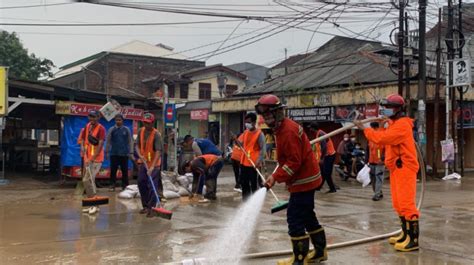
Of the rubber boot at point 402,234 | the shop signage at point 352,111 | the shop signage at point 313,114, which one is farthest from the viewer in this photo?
the shop signage at point 313,114

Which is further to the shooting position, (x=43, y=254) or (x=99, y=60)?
(x=99, y=60)

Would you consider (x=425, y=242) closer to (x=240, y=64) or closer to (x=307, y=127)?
(x=307, y=127)

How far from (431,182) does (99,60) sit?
115 feet

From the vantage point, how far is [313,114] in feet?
81.0

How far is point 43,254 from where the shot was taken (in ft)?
19.9

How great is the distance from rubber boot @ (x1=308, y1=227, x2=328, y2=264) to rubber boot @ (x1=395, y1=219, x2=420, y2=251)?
1.22 m

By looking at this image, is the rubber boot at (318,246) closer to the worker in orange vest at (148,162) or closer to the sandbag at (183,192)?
the worker in orange vest at (148,162)

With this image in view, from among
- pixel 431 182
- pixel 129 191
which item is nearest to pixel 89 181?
pixel 129 191

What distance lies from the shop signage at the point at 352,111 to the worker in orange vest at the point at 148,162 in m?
13.4

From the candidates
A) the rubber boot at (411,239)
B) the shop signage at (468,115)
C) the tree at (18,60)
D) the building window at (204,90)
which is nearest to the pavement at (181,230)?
the rubber boot at (411,239)

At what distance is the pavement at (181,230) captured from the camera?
6020mm

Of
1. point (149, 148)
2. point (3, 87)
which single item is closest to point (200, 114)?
point (3, 87)

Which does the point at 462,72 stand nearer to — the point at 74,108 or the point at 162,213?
the point at 74,108

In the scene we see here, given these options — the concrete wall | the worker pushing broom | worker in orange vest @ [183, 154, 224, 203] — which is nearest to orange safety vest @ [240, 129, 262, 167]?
worker in orange vest @ [183, 154, 224, 203]
